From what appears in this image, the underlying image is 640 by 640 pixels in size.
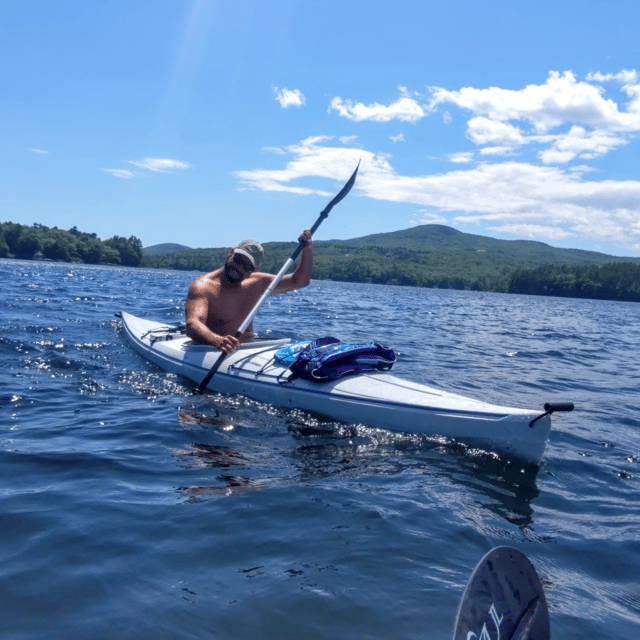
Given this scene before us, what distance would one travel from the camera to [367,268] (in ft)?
346

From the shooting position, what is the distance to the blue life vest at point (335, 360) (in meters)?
5.60

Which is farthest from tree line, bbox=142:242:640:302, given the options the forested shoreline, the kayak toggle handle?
the kayak toggle handle

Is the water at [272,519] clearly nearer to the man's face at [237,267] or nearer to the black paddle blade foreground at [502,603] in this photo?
the black paddle blade foreground at [502,603]

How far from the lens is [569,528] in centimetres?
340

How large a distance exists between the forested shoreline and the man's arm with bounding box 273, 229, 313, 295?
1977 inches

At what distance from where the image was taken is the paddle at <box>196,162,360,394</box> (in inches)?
249

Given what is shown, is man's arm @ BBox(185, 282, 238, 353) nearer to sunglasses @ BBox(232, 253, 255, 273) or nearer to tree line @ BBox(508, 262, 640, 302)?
sunglasses @ BBox(232, 253, 255, 273)

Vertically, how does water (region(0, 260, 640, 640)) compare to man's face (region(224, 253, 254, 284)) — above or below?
below

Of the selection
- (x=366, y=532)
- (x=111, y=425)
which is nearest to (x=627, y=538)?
(x=366, y=532)

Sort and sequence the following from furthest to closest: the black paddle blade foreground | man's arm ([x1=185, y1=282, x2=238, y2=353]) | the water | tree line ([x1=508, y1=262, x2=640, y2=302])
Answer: tree line ([x1=508, y1=262, x2=640, y2=302]), man's arm ([x1=185, y1=282, x2=238, y2=353]), the water, the black paddle blade foreground

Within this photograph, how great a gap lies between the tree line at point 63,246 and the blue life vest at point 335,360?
77.6 metres

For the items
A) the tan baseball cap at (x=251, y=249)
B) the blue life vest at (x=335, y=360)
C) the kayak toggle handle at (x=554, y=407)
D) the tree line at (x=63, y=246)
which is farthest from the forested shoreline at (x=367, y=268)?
the kayak toggle handle at (x=554, y=407)

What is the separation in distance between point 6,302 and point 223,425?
11.8 meters

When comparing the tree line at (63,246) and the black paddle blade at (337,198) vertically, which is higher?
the tree line at (63,246)
